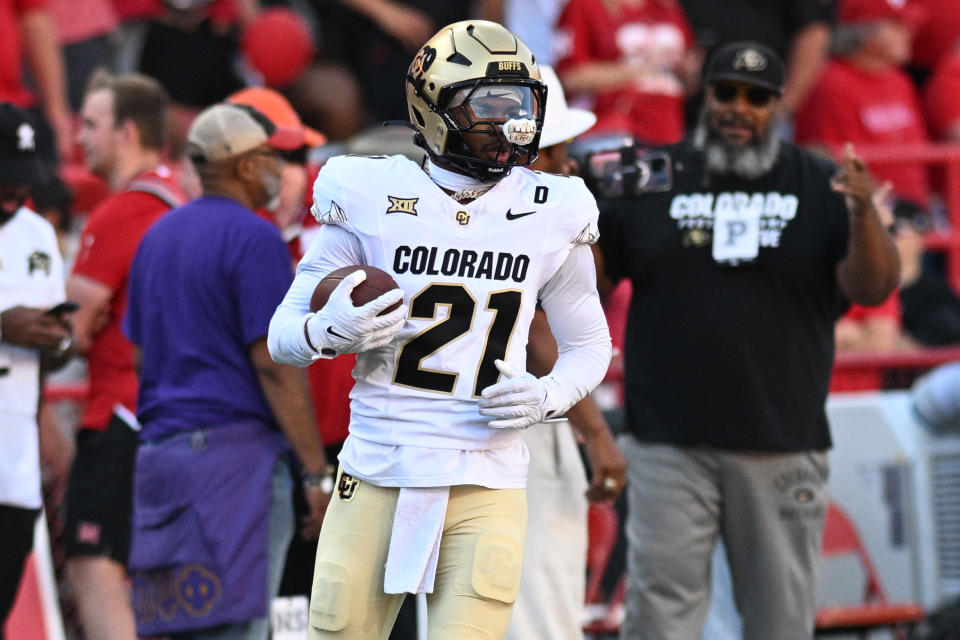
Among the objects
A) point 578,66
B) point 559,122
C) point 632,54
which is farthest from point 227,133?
point 632,54

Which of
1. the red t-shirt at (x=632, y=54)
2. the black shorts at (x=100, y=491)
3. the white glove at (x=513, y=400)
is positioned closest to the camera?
the white glove at (x=513, y=400)

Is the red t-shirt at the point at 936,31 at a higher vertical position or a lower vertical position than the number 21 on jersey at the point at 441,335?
higher

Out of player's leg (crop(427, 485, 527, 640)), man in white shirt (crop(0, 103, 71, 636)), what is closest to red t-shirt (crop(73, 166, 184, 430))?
man in white shirt (crop(0, 103, 71, 636))

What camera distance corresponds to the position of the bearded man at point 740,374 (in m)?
4.93

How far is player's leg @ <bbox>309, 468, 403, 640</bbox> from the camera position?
3520 millimetres

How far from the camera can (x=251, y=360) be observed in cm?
465

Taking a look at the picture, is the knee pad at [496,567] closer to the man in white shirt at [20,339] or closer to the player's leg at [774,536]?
the player's leg at [774,536]

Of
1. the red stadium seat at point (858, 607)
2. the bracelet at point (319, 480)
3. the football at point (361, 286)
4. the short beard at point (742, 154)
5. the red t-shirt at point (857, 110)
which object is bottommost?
the red stadium seat at point (858, 607)

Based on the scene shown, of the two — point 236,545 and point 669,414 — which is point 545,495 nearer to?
point 669,414

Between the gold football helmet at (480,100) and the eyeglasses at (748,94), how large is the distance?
5.42 ft

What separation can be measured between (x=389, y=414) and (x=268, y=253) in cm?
119

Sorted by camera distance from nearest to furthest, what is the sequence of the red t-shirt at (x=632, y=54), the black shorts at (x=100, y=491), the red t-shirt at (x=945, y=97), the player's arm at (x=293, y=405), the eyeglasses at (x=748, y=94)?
the player's arm at (x=293, y=405)
the eyeglasses at (x=748, y=94)
the black shorts at (x=100, y=491)
the red t-shirt at (x=632, y=54)
the red t-shirt at (x=945, y=97)

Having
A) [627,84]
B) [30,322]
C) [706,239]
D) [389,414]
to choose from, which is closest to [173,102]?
[627,84]

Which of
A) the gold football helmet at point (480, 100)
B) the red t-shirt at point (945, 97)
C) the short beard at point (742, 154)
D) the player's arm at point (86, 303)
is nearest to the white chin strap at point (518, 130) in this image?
the gold football helmet at point (480, 100)
